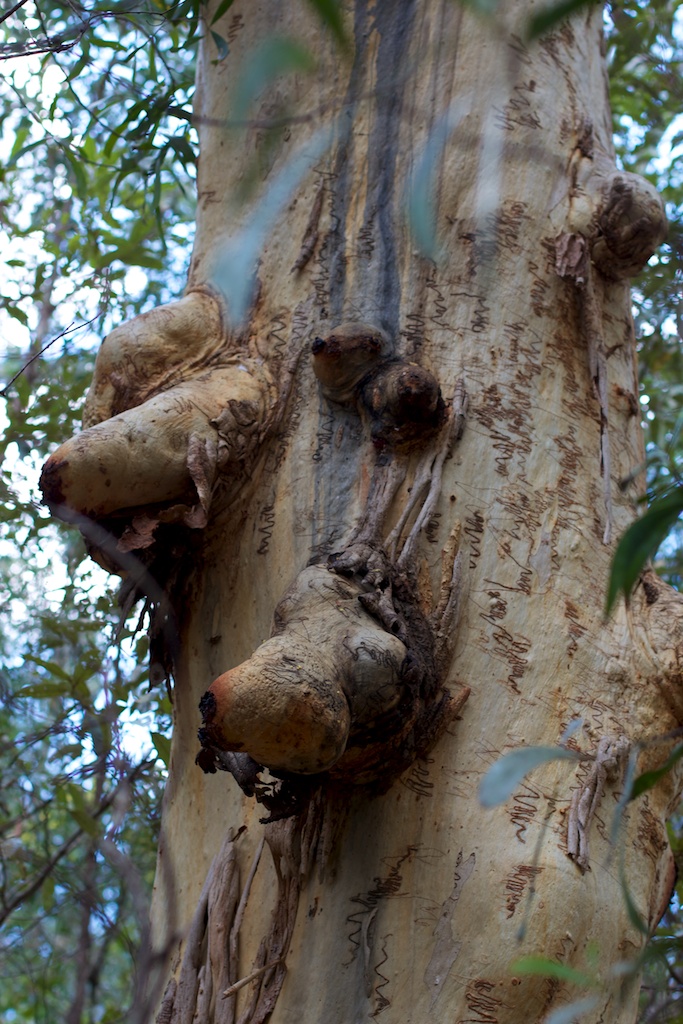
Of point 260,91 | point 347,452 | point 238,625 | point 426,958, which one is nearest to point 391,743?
point 426,958

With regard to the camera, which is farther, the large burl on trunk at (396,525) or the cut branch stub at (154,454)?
the cut branch stub at (154,454)

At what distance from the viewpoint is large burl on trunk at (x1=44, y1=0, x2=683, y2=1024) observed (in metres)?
1.36

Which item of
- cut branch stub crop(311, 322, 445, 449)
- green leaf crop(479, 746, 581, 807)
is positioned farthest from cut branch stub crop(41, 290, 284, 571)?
green leaf crop(479, 746, 581, 807)

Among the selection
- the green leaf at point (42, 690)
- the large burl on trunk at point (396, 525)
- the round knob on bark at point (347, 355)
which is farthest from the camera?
the green leaf at point (42, 690)

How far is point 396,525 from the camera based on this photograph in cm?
158

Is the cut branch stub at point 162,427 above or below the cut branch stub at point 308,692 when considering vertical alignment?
above

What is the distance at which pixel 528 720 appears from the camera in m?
1.49

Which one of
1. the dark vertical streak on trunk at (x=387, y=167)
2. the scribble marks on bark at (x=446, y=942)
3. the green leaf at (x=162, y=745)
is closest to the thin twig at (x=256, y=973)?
the scribble marks on bark at (x=446, y=942)

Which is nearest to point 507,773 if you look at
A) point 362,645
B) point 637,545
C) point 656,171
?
point 637,545

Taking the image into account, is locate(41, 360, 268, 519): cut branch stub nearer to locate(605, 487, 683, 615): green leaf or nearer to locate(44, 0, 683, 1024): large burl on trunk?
locate(44, 0, 683, 1024): large burl on trunk

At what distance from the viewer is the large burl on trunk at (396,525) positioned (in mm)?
1364

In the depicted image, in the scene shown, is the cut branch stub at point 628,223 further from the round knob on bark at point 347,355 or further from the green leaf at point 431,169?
the round knob on bark at point 347,355

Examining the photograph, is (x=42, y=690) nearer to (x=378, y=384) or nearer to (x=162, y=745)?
(x=162, y=745)

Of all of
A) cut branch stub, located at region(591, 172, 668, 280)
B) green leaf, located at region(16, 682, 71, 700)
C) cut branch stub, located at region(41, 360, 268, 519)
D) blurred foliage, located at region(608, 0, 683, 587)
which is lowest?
cut branch stub, located at region(41, 360, 268, 519)
